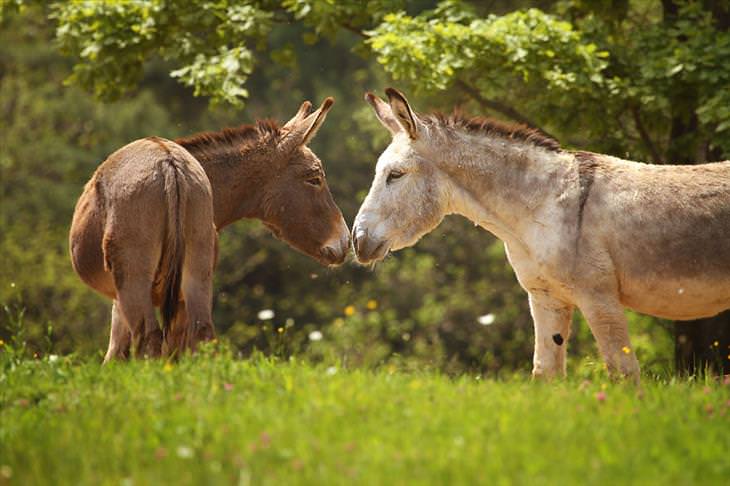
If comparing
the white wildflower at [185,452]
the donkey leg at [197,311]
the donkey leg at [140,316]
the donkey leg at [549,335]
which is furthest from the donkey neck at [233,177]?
the white wildflower at [185,452]

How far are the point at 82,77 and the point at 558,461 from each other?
30.6ft

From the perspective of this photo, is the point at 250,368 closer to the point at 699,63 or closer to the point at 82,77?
the point at 699,63

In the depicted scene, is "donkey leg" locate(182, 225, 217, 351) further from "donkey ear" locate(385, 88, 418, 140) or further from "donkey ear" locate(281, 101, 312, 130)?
"donkey ear" locate(281, 101, 312, 130)

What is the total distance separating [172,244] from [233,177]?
1.93 m

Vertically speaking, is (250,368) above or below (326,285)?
above

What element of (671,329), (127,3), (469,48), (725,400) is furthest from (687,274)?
(127,3)

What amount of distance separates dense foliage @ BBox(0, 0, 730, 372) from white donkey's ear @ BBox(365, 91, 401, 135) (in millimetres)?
1447

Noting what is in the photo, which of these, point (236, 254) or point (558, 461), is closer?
point (558, 461)

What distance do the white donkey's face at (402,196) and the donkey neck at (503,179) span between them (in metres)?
0.13

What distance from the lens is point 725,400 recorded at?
610cm

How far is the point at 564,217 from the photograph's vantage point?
780 centimetres

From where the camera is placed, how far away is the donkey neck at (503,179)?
316 inches

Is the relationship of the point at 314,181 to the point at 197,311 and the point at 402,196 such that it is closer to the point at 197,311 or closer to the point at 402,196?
the point at 402,196

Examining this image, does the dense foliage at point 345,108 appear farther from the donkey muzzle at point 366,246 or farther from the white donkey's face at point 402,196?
the white donkey's face at point 402,196
